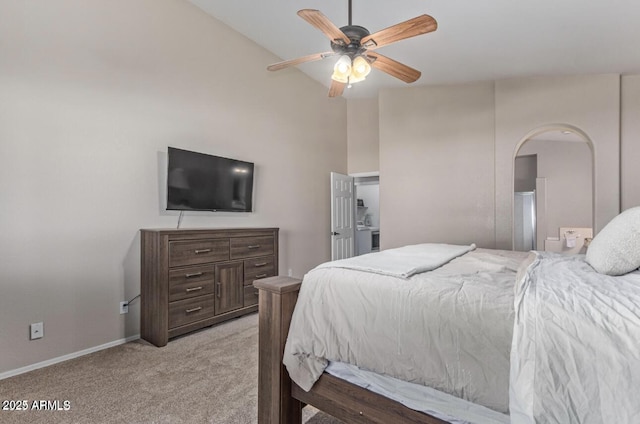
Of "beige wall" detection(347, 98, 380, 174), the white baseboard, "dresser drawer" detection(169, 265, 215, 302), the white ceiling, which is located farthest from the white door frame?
the white baseboard

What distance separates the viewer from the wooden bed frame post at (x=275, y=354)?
1.51 metres

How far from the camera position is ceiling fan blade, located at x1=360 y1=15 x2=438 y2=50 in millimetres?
1994

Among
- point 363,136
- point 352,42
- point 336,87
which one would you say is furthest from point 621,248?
point 363,136

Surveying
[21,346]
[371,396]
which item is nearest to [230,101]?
[21,346]

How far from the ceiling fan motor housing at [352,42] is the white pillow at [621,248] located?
1.81m

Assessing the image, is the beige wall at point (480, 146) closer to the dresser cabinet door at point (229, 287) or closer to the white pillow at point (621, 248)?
the dresser cabinet door at point (229, 287)

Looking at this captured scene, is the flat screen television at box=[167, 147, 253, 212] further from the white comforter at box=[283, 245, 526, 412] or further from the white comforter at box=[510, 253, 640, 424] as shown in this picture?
the white comforter at box=[510, 253, 640, 424]

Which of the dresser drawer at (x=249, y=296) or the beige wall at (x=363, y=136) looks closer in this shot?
the dresser drawer at (x=249, y=296)

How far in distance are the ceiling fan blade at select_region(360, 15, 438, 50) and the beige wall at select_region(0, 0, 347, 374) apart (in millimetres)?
2054

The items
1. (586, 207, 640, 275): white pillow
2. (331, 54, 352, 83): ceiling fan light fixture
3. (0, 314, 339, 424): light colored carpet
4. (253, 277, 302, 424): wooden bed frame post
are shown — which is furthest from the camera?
(331, 54, 352, 83): ceiling fan light fixture

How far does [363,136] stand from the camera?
5883mm

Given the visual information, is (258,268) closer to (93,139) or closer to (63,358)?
(63,358)

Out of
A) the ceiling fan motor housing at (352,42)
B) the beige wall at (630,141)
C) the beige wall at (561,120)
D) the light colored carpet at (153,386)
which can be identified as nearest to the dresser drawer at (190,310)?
the light colored carpet at (153,386)

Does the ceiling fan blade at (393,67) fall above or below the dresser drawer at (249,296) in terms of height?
above
